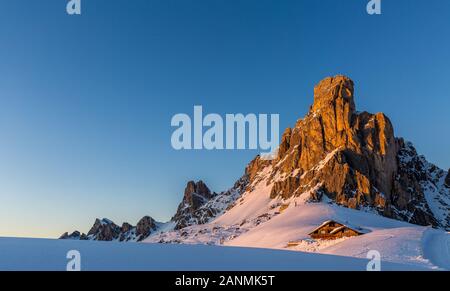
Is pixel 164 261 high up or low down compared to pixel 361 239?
up

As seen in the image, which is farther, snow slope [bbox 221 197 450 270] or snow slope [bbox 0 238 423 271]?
snow slope [bbox 221 197 450 270]

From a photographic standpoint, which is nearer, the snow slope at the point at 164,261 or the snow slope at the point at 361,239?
the snow slope at the point at 164,261

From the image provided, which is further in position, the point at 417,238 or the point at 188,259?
the point at 417,238

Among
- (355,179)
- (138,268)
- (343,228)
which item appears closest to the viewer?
(138,268)

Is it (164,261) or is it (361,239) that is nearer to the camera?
(164,261)

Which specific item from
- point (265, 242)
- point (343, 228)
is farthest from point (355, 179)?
point (343, 228)

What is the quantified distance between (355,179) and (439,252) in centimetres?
14222

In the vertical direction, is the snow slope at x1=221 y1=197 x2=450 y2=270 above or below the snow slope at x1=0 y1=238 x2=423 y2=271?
below

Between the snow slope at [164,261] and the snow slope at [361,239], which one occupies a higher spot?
the snow slope at [164,261]
